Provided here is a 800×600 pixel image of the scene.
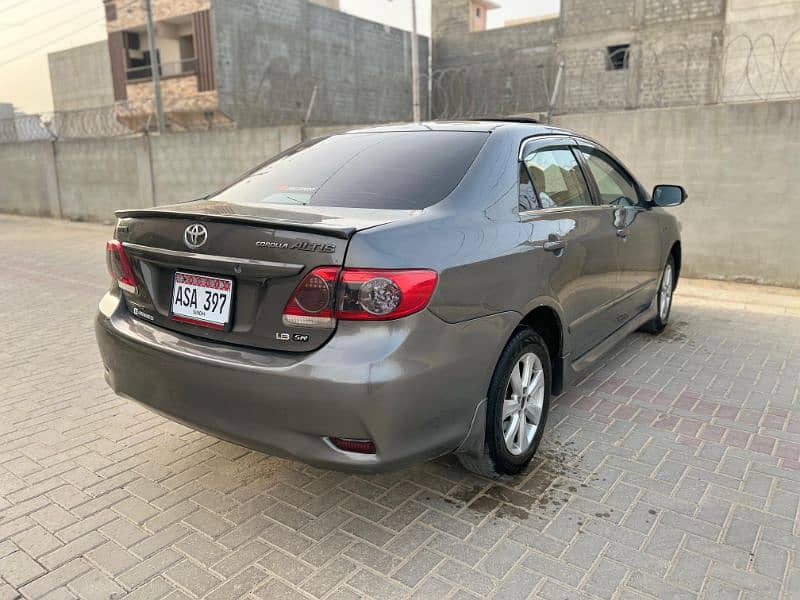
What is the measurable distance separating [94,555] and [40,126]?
60.7 feet

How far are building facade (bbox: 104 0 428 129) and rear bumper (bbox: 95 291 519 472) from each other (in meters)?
22.2

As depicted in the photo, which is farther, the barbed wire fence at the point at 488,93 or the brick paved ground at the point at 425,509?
the barbed wire fence at the point at 488,93

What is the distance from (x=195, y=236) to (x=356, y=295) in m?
0.79

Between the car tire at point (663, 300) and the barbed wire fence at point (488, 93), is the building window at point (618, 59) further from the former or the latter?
the car tire at point (663, 300)

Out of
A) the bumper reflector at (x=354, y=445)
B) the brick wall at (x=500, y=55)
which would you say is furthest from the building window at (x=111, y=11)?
the bumper reflector at (x=354, y=445)

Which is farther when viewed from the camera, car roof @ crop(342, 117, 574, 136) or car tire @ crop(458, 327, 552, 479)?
car roof @ crop(342, 117, 574, 136)

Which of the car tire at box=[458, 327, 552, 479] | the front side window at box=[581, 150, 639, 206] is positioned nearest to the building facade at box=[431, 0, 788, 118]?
the front side window at box=[581, 150, 639, 206]

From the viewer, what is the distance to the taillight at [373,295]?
226 cm

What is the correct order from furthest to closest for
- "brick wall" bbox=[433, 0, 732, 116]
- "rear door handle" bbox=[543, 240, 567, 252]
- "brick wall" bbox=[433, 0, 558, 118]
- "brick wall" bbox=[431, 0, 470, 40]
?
"brick wall" bbox=[431, 0, 470, 40] < "brick wall" bbox=[433, 0, 558, 118] < "brick wall" bbox=[433, 0, 732, 116] < "rear door handle" bbox=[543, 240, 567, 252]

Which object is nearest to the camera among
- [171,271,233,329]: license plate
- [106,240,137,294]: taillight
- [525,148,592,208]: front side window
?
[171,271,233,329]: license plate

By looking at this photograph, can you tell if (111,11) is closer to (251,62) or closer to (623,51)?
(251,62)

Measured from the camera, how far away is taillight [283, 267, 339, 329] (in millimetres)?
2283

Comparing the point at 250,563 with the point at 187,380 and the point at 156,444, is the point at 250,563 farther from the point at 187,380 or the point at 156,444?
the point at 156,444

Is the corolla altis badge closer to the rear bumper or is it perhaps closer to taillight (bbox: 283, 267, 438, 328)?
taillight (bbox: 283, 267, 438, 328)
